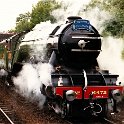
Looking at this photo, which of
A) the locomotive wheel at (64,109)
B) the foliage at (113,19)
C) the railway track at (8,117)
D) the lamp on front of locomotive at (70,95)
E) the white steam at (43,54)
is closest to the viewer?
the lamp on front of locomotive at (70,95)

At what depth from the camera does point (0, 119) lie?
920 cm

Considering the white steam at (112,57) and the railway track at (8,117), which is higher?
the white steam at (112,57)

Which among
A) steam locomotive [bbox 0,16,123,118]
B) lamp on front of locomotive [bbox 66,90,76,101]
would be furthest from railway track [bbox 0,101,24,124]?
lamp on front of locomotive [bbox 66,90,76,101]

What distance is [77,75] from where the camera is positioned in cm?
905

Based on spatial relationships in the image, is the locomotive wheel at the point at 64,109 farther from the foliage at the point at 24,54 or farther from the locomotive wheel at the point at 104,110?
the foliage at the point at 24,54

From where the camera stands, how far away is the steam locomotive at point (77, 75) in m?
8.77

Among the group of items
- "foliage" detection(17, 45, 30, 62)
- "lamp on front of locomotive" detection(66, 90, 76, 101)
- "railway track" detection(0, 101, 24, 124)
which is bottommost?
"railway track" detection(0, 101, 24, 124)

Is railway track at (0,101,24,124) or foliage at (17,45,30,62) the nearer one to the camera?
railway track at (0,101,24,124)

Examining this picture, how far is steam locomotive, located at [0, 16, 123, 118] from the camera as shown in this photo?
A: 8766 mm

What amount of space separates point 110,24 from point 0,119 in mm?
7251

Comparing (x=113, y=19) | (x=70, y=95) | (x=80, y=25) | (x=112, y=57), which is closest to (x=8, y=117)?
(x=70, y=95)

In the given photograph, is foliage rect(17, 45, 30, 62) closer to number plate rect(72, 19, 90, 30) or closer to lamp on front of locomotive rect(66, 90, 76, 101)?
number plate rect(72, 19, 90, 30)

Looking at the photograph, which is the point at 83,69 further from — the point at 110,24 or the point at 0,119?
the point at 110,24

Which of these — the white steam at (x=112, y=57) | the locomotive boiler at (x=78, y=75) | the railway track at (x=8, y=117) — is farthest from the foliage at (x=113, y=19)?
the railway track at (x=8, y=117)
